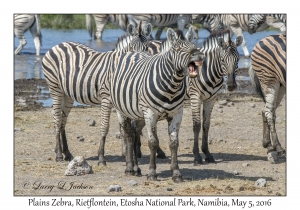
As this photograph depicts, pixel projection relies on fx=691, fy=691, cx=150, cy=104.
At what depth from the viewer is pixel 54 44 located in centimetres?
2511

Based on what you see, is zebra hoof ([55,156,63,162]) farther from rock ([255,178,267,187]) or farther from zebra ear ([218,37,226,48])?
rock ([255,178,267,187])

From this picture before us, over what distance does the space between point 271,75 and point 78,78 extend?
3.01 m

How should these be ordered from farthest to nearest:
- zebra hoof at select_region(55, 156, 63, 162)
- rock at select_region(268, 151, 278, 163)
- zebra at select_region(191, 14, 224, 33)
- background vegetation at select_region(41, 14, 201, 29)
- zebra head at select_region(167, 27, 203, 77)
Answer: background vegetation at select_region(41, 14, 201, 29), zebra at select_region(191, 14, 224, 33), zebra hoof at select_region(55, 156, 63, 162), rock at select_region(268, 151, 278, 163), zebra head at select_region(167, 27, 203, 77)

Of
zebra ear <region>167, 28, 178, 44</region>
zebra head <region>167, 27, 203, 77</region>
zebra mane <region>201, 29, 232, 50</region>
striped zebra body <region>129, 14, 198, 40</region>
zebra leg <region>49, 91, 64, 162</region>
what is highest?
striped zebra body <region>129, 14, 198, 40</region>

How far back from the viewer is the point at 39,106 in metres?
14.8

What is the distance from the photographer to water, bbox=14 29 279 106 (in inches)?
774

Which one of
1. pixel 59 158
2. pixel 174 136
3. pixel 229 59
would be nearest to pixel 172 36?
pixel 174 136

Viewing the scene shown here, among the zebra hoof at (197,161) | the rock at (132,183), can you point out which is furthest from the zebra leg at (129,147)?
the zebra hoof at (197,161)

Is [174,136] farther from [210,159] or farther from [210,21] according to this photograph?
[210,21]

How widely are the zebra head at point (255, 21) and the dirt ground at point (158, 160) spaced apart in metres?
6.26

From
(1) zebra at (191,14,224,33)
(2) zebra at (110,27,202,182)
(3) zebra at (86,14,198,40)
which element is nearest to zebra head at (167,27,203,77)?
(2) zebra at (110,27,202,182)


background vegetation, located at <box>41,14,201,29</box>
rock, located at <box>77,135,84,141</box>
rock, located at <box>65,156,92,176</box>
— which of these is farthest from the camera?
background vegetation, located at <box>41,14,201,29</box>

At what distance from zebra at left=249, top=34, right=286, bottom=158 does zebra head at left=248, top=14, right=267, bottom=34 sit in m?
10.4

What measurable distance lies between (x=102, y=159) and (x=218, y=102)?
5.88m
